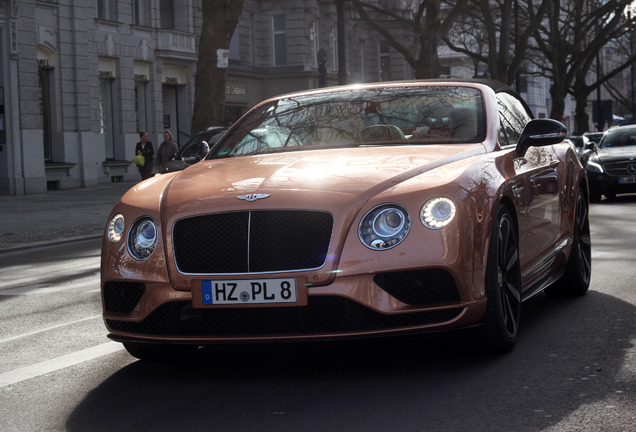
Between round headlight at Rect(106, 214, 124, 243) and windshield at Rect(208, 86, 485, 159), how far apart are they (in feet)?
4.05

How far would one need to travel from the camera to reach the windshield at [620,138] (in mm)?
22969

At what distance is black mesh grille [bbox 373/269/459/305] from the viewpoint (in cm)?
516

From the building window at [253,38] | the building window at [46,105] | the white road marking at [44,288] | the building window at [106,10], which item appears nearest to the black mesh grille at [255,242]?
the white road marking at [44,288]

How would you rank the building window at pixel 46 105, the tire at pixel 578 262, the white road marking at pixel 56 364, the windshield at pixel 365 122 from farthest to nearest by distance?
the building window at pixel 46 105 < the tire at pixel 578 262 < the windshield at pixel 365 122 < the white road marking at pixel 56 364

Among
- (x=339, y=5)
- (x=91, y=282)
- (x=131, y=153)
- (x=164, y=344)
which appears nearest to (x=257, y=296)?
(x=164, y=344)

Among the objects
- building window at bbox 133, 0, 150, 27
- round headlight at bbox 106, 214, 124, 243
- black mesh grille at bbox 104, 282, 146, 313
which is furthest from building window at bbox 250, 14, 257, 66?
black mesh grille at bbox 104, 282, 146, 313

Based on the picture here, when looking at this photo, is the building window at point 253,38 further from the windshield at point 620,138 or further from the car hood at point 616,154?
the car hood at point 616,154

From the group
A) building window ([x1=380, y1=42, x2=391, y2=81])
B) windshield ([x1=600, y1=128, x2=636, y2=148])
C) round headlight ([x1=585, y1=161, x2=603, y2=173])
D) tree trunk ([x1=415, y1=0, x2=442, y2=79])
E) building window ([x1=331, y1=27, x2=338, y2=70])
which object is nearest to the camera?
round headlight ([x1=585, y1=161, x2=603, y2=173])

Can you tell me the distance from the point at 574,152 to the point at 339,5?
18.5 meters

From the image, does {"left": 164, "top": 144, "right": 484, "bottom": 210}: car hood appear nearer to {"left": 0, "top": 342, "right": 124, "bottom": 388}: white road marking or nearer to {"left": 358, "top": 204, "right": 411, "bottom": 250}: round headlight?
{"left": 358, "top": 204, "right": 411, "bottom": 250}: round headlight

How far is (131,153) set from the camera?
122ft

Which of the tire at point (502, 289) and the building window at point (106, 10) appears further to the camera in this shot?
the building window at point (106, 10)

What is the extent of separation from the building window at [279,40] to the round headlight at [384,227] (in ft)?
148

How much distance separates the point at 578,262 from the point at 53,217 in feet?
47.0
